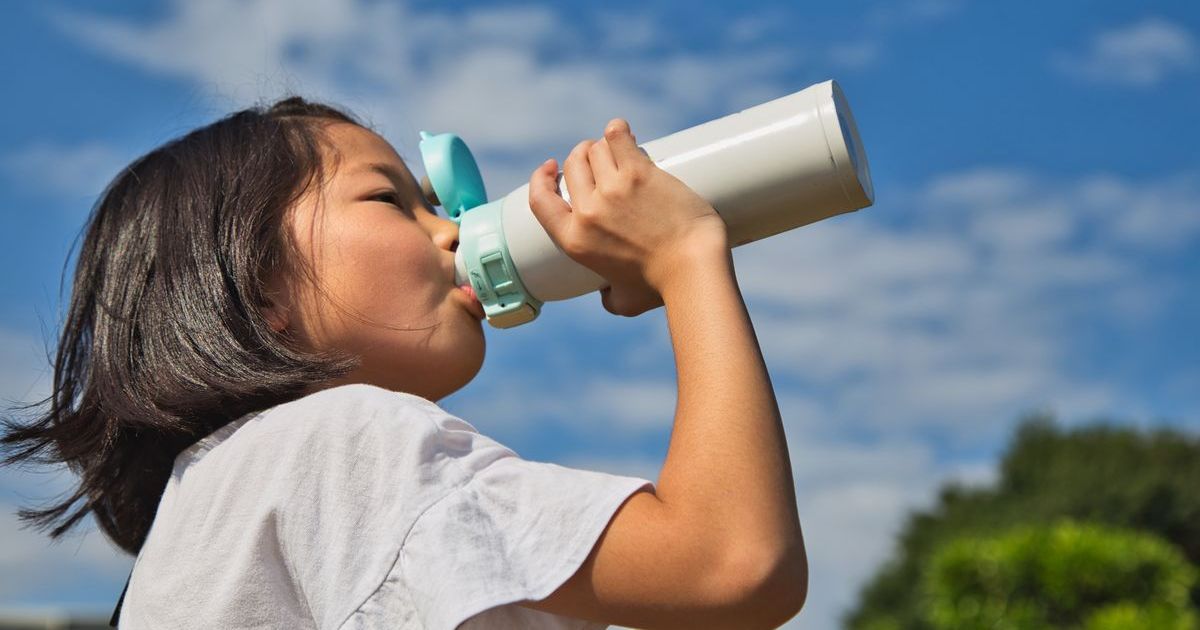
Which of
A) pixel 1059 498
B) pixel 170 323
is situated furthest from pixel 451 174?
pixel 1059 498

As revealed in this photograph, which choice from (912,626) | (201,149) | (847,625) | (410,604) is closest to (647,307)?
(410,604)

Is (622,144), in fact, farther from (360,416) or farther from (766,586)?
(766,586)

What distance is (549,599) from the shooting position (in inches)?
50.4

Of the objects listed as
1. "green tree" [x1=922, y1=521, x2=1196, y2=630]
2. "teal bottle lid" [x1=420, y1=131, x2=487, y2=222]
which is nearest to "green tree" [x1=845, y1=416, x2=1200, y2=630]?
"green tree" [x1=922, y1=521, x2=1196, y2=630]

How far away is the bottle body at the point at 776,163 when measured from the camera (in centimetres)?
171

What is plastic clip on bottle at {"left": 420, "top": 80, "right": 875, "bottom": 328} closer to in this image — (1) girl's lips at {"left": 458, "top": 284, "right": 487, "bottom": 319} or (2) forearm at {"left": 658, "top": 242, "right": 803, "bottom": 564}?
(1) girl's lips at {"left": 458, "top": 284, "right": 487, "bottom": 319}

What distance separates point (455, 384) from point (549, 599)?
65cm

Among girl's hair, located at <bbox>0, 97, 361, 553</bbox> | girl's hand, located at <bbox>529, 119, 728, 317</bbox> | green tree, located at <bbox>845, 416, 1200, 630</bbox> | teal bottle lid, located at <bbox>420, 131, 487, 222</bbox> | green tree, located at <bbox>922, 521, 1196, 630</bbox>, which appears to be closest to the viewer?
girl's hand, located at <bbox>529, 119, 728, 317</bbox>

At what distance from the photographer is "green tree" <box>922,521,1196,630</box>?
1055 centimetres

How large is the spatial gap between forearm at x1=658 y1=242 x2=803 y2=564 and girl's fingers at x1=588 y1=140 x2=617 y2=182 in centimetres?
18

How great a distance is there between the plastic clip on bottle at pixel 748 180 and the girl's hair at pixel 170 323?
0.32 m

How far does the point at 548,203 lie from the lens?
5.60 feet

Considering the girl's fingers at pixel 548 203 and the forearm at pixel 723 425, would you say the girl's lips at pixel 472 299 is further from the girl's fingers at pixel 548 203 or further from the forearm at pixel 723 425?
the forearm at pixel 723 425

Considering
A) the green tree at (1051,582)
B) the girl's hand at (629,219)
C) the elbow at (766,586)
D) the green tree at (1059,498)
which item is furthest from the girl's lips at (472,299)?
the green tree at (1059,498)
